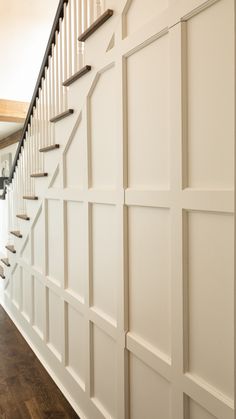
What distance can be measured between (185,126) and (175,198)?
0.85ft

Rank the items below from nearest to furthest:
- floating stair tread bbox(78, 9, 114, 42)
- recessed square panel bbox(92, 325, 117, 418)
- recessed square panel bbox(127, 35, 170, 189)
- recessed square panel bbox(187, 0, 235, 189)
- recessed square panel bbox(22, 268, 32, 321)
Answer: recessed square panel bbox(187, 0, 235, 189) → recessed square panel bbox(127, 35, 170, 189) → floating stair tread bbox(78, 9, 114, 42) → recessed square panel bbox(92, 325, 117, 418) → recessed square panel bbox(22, 268, 32, 321)

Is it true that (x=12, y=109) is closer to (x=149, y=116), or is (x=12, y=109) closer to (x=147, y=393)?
(x=149, y=116)

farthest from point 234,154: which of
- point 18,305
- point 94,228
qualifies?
point 18,305

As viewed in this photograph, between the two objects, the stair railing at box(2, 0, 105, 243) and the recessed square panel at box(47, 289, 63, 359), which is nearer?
the stair railing at box(2, 0, 105, 243)

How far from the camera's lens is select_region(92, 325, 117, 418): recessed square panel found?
1789 millimetres

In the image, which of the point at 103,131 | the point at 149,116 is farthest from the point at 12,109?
the point at 149,116

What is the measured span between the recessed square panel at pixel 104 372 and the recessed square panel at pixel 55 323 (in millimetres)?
535

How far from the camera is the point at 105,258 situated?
183 cm

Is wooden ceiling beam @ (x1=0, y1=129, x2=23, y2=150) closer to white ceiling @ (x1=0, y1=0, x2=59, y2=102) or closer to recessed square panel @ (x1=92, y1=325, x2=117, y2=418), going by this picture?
white ceiling @ (x1=0, y1=0, x2=59, y2=102)

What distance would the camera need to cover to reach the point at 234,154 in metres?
1.05

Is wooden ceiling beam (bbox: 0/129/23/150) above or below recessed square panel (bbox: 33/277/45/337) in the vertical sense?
above

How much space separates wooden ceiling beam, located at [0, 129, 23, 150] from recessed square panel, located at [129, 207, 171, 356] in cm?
545

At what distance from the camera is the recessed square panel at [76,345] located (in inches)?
83.9

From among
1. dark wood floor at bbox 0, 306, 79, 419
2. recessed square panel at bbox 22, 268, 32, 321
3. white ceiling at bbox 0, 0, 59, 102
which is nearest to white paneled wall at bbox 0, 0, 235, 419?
dark wood floor at bbox 0, 306, 79, 419
